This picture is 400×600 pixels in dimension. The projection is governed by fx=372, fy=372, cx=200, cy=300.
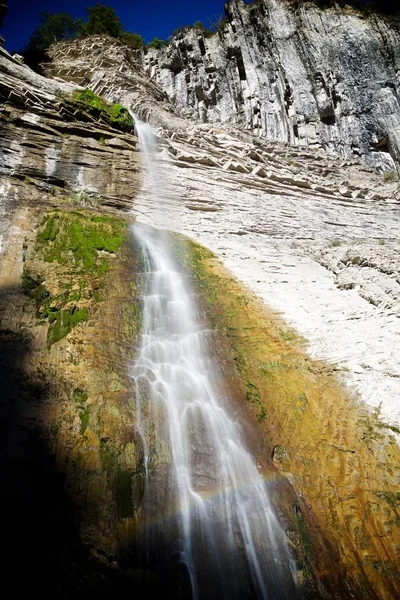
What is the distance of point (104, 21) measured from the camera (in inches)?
1255

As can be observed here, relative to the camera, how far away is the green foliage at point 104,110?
14.1 m

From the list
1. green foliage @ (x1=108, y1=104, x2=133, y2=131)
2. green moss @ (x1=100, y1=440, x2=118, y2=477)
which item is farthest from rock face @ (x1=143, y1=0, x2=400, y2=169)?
green moss @ (x1=100, y1=440, x2=118, y2=477)

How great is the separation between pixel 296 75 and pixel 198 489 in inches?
1061

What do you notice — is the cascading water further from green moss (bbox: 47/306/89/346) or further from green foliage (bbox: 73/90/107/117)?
green foliage (bbox: 73/90/107/117)

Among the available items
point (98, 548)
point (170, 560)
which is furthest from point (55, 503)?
point (170, 560)

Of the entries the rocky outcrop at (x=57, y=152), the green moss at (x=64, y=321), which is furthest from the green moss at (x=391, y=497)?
the rocky outcrop at (x=57, y=152)

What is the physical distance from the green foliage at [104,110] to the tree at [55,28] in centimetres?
2268

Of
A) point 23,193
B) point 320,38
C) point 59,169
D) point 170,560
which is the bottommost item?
point 170,560

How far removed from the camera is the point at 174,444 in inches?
210

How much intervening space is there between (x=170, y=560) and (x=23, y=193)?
9.88 m

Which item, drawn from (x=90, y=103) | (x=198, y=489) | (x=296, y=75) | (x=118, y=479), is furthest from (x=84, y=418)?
(x=296, y=75)

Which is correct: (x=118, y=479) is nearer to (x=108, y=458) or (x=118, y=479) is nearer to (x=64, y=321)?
(x=108, y=458)

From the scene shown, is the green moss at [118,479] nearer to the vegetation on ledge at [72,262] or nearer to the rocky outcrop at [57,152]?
the vegetation on ledge at [72,262]

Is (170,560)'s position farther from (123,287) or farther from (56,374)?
(123,287)
